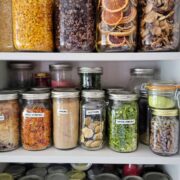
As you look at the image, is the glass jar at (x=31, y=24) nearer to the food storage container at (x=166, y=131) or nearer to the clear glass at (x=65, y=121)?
the clear glass at (x=65, y=121)

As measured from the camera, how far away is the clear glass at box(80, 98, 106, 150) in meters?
0.71

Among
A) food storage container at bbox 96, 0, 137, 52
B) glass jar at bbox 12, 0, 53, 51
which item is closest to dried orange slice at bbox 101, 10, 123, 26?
food storage container at bbox 96, 0, 137, 52

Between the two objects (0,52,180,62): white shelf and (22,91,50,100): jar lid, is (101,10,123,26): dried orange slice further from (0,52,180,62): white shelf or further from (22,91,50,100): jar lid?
(22,91,50,100): jar lid

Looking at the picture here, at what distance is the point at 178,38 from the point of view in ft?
2.13

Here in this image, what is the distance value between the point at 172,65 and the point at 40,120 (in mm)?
494

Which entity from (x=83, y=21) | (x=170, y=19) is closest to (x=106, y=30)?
(x=83, y=21)

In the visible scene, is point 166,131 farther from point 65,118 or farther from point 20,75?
point 20,75

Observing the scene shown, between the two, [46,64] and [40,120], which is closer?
[40,120]

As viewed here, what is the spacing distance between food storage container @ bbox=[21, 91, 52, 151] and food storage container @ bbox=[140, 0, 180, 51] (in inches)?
14.5

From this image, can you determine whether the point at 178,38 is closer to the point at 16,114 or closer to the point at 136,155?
the point at 136,155

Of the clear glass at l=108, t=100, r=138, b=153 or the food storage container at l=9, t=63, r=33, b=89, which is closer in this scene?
the clear glass at l=108, t=100, r=138, b=153

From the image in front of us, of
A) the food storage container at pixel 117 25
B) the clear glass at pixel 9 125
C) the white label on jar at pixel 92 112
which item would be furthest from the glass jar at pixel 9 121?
the food storage container at pixel 117 25

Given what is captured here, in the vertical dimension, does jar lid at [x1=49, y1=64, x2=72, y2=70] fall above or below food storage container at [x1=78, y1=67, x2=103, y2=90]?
above

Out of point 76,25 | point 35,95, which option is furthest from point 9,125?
point 76,25
